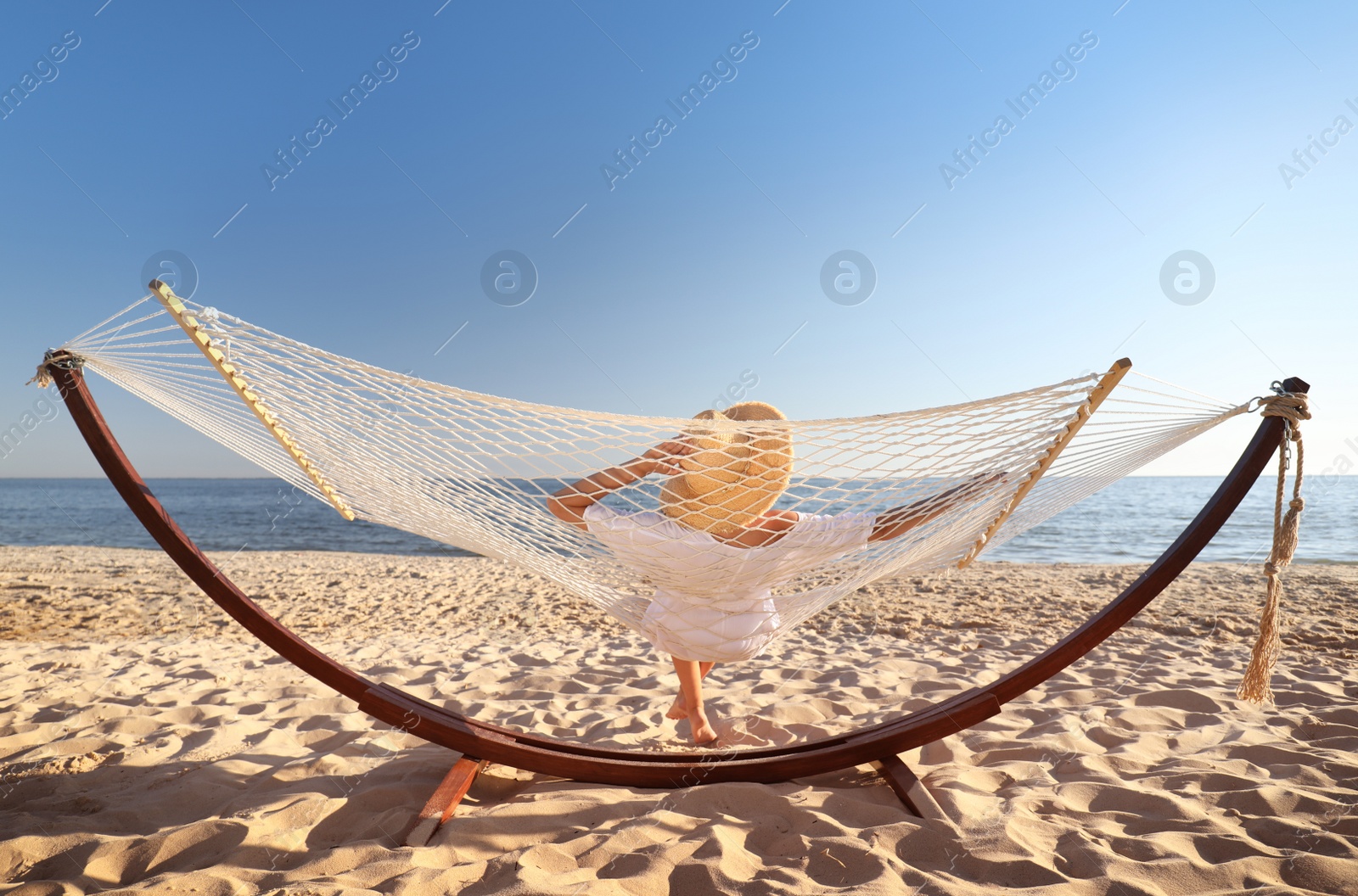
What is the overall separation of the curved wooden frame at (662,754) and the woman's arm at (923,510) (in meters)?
0.37

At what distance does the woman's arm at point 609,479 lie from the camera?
5.28ft

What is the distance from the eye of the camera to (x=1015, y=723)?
1.91 meters

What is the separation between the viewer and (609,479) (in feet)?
5.33

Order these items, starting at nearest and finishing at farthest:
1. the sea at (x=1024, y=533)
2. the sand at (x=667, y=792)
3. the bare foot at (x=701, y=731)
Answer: the sand at (x=667, y=792) → the bare foot at (x=701, y=731) → the sea at (x=1024, y=533)

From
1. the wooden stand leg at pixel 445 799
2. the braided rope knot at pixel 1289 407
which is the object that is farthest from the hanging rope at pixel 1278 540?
the wooden stand leg at pixel 445 799

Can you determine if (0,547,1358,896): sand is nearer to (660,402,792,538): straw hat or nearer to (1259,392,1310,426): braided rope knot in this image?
(660,402,792,538): straw hat

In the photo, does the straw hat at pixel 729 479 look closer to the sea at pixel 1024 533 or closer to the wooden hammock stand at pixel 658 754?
the wooden hammock stand at pixel 658 754

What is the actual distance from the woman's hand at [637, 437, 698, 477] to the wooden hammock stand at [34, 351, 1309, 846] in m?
0.68

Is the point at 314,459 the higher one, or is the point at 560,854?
the point at 314,459

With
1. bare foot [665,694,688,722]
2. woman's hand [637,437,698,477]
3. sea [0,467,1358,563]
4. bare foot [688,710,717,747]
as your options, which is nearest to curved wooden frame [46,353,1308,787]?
bare foot [688,710,717,747]

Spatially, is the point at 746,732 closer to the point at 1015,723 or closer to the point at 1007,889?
the point at 1015,723

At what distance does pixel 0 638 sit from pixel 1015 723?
428 cm

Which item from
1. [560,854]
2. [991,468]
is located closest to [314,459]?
[560,854]

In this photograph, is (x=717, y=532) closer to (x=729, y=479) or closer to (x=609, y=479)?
(x=729, y=479)
